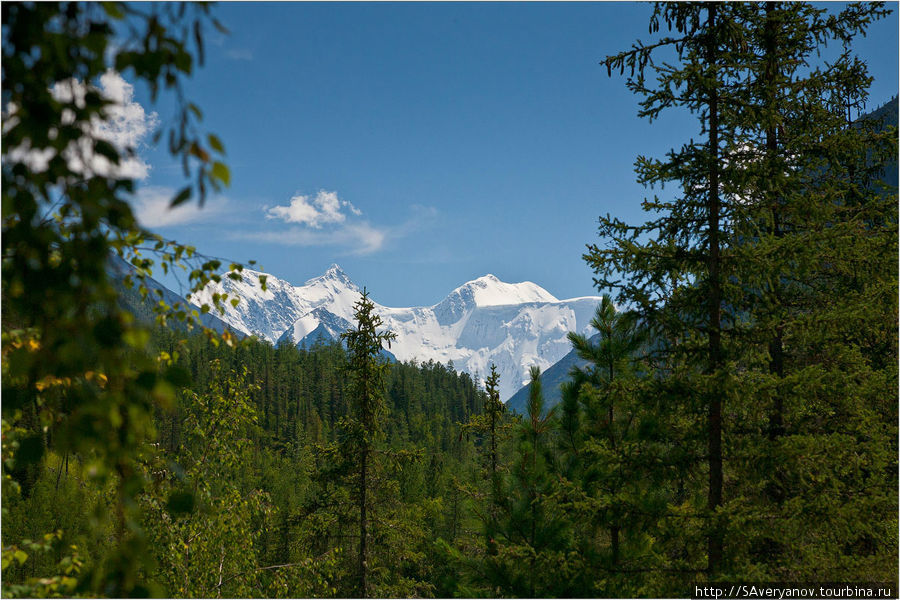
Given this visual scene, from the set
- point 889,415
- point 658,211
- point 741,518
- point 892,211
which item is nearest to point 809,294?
point 892,211

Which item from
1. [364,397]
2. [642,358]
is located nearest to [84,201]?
[642,358]

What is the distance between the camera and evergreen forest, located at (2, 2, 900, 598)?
143 centimetres

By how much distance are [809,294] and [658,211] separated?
302cm

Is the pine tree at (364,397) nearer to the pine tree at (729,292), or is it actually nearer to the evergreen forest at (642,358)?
the evergreen forest at (642,358)

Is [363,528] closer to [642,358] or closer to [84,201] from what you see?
Result: [642,358]

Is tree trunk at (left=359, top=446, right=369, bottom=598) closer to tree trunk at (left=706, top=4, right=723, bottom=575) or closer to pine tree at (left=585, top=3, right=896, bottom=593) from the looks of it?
pine tree at (left=585, top=3, right=896, bottom=593)

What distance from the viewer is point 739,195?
5930 mm

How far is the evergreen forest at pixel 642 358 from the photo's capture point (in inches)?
56.3

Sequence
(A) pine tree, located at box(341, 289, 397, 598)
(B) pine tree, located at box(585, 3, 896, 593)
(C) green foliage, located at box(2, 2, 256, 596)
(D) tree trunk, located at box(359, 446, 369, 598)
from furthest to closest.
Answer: (A) pine tree, located at box(341, 289, 397, 598) → (D) tree trunk, located at box(359, 446, 369, 598) → (B) pine tree, located at box(585, 3, 896, 593) → (C) green foliage, located at box(2, 2, 256, 596)

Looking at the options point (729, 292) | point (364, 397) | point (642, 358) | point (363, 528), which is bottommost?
point (363, 528)

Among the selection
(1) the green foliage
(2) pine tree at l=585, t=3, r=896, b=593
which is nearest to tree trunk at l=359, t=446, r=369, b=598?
(2) pine tree at l=585, t=3, r=896, b=593

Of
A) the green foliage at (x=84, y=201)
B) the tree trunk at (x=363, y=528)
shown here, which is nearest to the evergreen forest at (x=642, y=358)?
the green foliage at (x=84, y=201)

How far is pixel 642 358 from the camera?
19.8 ft

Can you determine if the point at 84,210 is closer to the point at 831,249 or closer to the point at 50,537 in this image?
the point at 50,537
